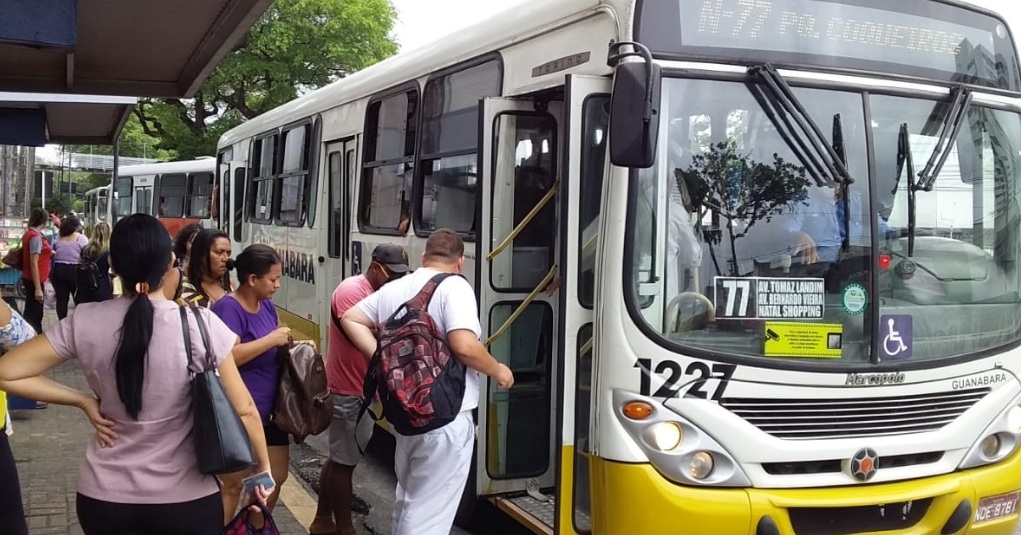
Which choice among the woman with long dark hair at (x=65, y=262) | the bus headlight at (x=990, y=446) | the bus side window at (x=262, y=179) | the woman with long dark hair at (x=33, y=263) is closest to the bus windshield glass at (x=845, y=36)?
the bus headlight at (x=990, y=446)

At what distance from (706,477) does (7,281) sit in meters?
14.2

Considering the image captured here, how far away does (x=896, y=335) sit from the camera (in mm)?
4301

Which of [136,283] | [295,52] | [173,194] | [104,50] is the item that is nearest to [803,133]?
[136,283]

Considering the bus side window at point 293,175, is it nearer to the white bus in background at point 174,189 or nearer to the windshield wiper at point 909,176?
the windshield wiper at point 909,176

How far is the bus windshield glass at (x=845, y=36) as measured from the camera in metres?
4.14

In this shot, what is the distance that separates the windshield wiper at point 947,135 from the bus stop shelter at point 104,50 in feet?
10.3

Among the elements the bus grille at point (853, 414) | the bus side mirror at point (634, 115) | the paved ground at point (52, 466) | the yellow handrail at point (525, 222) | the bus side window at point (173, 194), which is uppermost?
the bus side window at point (173, 194)

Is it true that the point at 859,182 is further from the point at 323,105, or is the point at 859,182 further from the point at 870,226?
the point at 323,105

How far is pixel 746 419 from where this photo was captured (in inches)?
160

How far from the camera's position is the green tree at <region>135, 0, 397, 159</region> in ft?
90.9

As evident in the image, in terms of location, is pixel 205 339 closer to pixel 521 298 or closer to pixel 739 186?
pixel 739 186

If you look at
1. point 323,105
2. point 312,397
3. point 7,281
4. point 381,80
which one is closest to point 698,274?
point 312,397

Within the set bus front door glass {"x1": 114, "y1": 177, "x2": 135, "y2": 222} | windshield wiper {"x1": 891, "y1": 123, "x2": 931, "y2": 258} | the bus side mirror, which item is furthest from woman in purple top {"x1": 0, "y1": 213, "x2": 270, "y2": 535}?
bus front door glass {"x1": 114, "y1": 177, "x2": 135, "y2": 222}

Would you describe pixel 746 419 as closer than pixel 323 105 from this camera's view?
Yes
